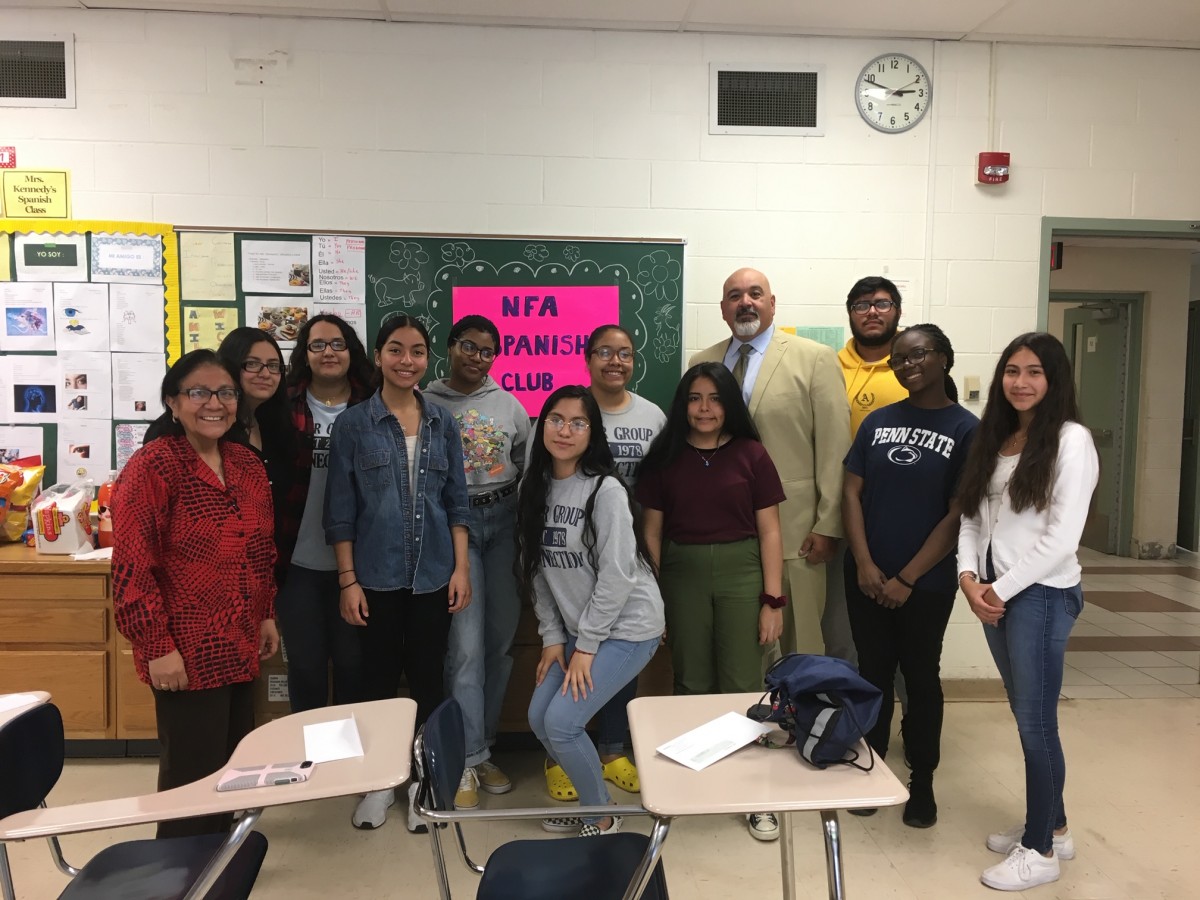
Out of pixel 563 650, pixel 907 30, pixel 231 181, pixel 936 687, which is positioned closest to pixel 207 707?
pixel 563 650

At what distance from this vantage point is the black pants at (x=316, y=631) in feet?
8.18

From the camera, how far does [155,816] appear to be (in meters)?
1.31

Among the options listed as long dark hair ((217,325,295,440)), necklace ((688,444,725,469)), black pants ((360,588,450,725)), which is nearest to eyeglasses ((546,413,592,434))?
necklace ((688,444,725,469))

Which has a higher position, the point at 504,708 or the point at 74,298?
the point at 74,298

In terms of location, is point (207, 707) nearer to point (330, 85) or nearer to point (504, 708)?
point (504, 708)

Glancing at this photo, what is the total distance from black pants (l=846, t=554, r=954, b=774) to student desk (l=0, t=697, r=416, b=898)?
5.28 ft

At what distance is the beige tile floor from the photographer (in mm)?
2211

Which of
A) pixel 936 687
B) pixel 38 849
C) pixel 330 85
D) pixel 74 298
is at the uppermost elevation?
pixel 330 85

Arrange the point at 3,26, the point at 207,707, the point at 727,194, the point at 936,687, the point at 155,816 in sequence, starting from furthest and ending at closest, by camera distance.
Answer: the point at 727,194
the point at 3,26
the point at 936,687
the point at 207,707
the point at 155,816

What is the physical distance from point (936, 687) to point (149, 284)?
3498 millimetres

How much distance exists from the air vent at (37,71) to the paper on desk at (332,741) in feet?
10.2

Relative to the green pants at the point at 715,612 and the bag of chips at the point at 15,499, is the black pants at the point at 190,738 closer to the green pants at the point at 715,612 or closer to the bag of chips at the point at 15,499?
the green pants at the point at 715,612

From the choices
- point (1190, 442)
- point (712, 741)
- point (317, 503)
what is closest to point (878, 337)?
point (712, 741)

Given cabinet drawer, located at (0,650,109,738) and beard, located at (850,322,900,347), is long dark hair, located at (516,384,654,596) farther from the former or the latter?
cabinet drawer, located at (0,650,109,738)
